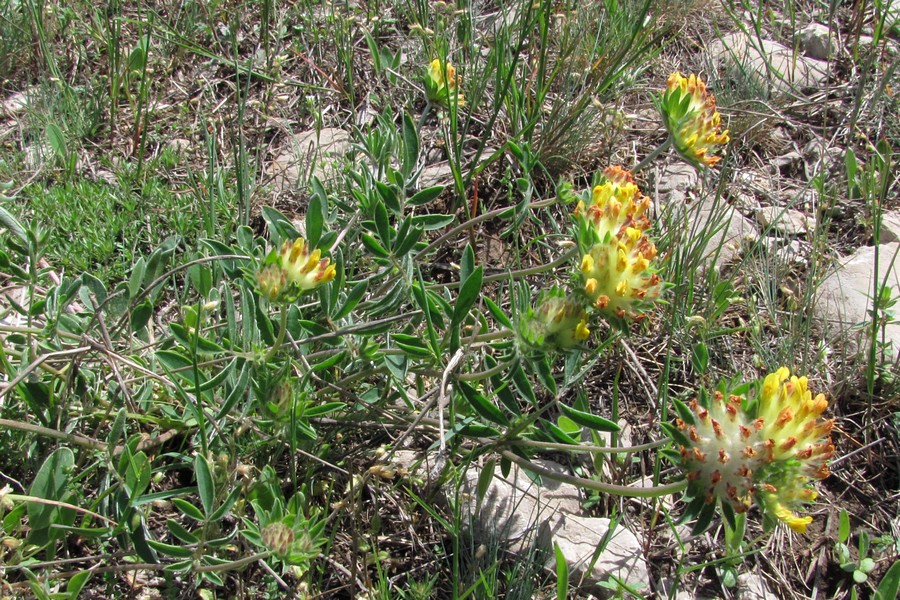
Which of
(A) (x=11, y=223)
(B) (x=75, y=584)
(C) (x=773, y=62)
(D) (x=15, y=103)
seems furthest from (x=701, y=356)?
(D) (x=15, y=103)

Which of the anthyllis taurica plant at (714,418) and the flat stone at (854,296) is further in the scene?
the flat stone at (854,296)

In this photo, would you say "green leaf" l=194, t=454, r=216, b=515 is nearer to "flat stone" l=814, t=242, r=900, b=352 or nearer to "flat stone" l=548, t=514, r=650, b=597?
"flat stone" l=548, t=514, r=650, b=597

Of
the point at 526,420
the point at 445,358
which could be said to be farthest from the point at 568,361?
the point at 445,358

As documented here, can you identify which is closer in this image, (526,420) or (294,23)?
(526,420)

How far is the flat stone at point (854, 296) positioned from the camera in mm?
3156

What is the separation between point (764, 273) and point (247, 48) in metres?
2.83

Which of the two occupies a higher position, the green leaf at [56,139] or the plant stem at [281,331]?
the green leaf at [56,139]

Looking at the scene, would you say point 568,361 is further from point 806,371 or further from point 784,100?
point 784,100

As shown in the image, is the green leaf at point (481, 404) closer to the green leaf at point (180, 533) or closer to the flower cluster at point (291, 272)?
the flower cluster at point (291, 272)

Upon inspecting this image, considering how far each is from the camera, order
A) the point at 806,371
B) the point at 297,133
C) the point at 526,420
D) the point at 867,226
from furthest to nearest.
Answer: the point at 297,133
the point at 867,226
the point at 806,371
the point at 526,420

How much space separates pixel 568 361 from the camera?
216 cm

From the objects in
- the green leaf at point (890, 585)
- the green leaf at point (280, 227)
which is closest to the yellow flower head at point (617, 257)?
the green leaf at point (280, 227)

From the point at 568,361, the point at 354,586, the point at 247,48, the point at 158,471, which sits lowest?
the point at 354,586

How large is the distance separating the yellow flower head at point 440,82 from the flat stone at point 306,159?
619 millimetres
